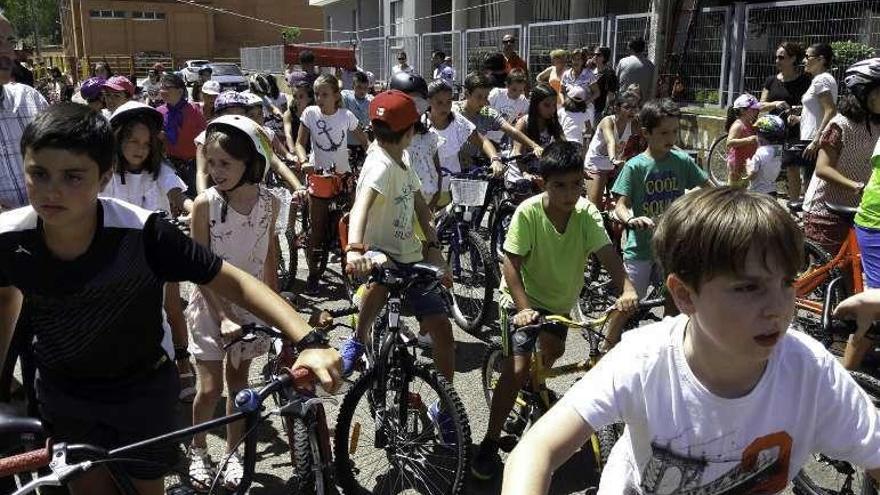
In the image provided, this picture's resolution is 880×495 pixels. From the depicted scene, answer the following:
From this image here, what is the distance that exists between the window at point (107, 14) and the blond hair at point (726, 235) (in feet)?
198

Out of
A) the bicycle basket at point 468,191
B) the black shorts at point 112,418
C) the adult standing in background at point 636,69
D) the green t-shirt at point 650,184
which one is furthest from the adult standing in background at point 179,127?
the adult standing in background at point 636,69

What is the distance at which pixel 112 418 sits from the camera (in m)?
2.42

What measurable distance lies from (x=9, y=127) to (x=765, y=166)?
5.96m

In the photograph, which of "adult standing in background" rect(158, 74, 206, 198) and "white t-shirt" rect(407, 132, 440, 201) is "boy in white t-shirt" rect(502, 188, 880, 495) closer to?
"white t-shirt" rect(407, 132, 440, 201)

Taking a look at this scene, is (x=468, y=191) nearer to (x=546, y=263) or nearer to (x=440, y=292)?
(x=440, y=292)

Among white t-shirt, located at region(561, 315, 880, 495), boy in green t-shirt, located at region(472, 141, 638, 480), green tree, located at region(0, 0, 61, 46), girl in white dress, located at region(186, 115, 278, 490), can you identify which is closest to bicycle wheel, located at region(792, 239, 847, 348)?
boy in green t-shirt, located at region(472, 141, 638, 480)

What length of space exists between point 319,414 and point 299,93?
22.3 feet

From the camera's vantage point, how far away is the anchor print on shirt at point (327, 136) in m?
7.31

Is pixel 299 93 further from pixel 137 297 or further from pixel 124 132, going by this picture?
pixel 137 297

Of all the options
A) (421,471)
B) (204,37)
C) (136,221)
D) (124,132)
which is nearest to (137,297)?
(136,221)

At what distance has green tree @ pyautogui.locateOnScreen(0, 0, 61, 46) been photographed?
69.0 meters

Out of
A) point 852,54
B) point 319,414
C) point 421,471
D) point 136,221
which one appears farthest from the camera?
point 852,54

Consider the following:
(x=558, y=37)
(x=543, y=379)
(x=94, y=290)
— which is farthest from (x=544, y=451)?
(x=558, y=37)

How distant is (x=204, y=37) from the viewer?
55.8 metres
